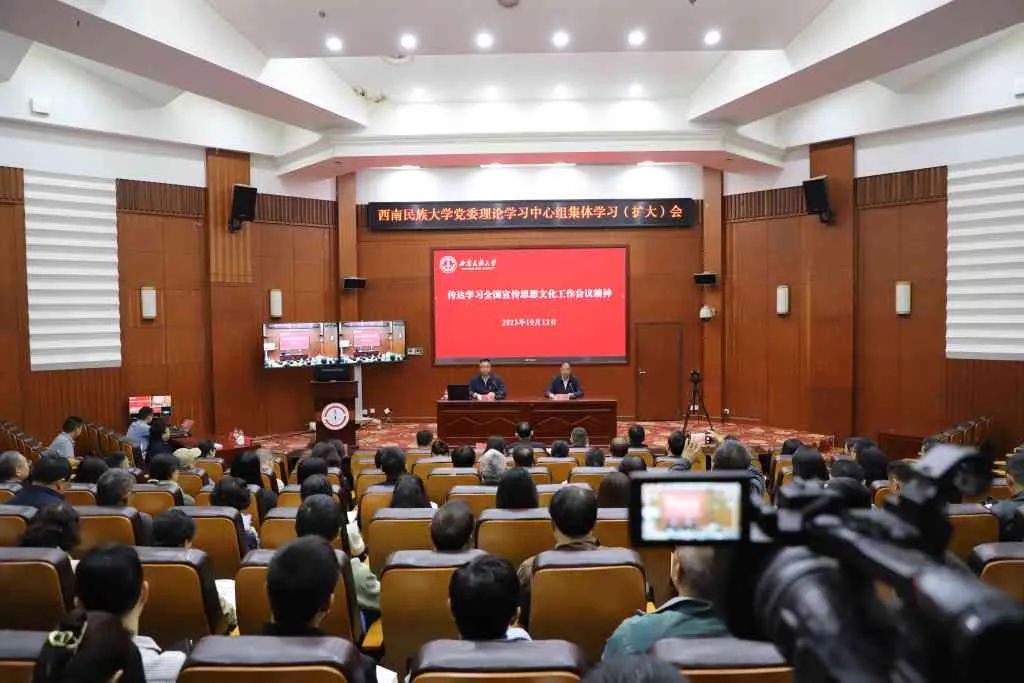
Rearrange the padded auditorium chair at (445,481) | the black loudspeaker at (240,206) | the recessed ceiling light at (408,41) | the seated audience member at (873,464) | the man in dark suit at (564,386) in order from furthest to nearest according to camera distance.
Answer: the black loudspeaker at (240,206) < the man in dark suit at (564,386) < the recessed ceiling light at (408,41) < the seated audience member at (873,464) < the padded auditorium chair at (445,481)

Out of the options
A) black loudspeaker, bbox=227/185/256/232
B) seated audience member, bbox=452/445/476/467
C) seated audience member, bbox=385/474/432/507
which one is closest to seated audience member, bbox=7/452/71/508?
seated audience member, bbox=385/474/432/507

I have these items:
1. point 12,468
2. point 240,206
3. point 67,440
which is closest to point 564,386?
point 240,206

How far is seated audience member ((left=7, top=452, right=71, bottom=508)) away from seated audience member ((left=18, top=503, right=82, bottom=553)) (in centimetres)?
99

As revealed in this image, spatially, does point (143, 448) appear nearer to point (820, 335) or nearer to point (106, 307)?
point (106, 307)

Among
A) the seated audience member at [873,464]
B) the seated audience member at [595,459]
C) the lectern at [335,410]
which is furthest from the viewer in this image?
the lectern at [335,410]

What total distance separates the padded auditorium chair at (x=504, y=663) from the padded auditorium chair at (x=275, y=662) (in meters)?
0.16

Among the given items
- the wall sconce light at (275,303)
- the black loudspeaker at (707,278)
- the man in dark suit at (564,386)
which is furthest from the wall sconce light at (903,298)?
the wall sconce light at (275,303)

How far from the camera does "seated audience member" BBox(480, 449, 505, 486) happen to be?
181 inches

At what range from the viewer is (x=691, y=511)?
3.22 feet

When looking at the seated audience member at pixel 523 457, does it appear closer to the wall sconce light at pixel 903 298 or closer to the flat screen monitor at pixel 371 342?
the flat screen monitor at pixel 371 342

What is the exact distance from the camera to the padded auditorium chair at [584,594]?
7.73ft

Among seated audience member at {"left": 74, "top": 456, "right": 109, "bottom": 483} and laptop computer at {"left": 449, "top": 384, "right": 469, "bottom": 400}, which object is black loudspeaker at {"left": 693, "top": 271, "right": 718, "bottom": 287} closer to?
laptop computer at {"left": 449, "top": 384, "right": 469, "bottom": 400}

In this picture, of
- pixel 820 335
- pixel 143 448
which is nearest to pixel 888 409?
pixel 820 335

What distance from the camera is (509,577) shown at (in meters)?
1.94
